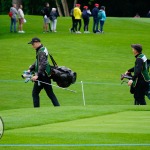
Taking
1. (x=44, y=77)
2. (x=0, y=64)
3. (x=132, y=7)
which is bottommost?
(x=132, y=7)

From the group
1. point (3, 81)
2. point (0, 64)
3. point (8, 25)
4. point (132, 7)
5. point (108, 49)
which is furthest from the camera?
point (132, 7)

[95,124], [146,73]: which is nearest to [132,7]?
[146,73]

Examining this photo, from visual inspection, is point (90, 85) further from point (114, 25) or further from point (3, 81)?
point (114, 25)

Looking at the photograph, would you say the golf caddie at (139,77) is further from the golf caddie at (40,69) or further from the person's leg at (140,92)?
the golf caddie at (40,69)

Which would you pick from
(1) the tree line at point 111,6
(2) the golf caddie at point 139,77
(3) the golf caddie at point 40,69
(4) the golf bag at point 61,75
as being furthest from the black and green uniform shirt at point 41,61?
(1) the tree line at point 111,6

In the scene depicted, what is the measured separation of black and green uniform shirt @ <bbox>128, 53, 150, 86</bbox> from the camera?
65.5ft

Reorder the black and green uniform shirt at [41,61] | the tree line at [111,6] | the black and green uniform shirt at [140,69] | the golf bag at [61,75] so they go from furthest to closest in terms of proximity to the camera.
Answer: the tree line at [111,6], the golf bag at [61,75], the black and green uniform shirt at [140,69], the black and green uniform shirt at [41,61]

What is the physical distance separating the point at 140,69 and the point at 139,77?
33 centimetres

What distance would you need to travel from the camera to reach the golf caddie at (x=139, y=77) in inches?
787

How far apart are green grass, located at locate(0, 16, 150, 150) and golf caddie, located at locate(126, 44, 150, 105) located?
0.89 metres

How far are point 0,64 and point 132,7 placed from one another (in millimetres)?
49987

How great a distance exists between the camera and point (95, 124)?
1455cm

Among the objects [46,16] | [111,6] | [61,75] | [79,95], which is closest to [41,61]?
[61,75]

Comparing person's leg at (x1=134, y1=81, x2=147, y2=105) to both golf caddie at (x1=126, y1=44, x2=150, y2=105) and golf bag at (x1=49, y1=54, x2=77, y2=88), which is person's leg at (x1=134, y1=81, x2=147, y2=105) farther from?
golf bag at (x1=49, y1=54, x2=77, y2=88)
